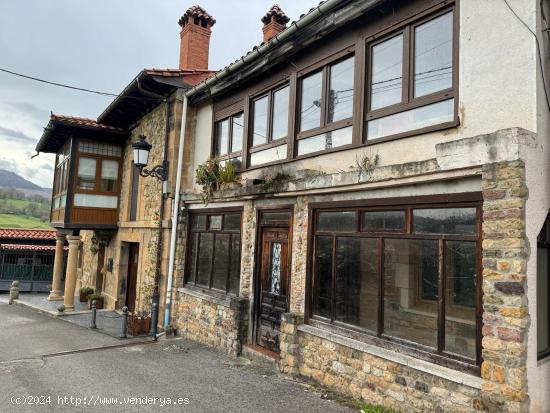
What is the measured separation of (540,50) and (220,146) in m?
6.66

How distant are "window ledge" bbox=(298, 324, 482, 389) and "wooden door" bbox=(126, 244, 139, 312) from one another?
307 inches

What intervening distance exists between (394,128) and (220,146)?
5.02 metres

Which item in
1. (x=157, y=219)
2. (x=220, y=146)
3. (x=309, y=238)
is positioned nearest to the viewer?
(x=309, y=238)

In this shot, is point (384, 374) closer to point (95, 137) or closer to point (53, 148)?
point (95, 137)

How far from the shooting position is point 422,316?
4777 millimetres

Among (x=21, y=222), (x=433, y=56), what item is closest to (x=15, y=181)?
(x=21, y=222)

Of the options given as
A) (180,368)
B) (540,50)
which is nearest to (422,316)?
(540,50)

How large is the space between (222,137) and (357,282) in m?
5.20

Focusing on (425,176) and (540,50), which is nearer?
(540,50)

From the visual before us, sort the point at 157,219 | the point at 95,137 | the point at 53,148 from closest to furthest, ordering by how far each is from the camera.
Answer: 1. the point at 157,219
2. the point at 95,137
3. the point at 53,148

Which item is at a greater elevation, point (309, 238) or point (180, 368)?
point (309, 238)

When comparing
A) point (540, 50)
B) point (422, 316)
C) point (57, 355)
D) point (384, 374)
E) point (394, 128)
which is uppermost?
point (540, 50)

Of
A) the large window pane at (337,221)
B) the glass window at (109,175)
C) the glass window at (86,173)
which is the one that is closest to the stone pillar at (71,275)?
the glass window at (86,173)

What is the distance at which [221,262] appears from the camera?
344 inches
